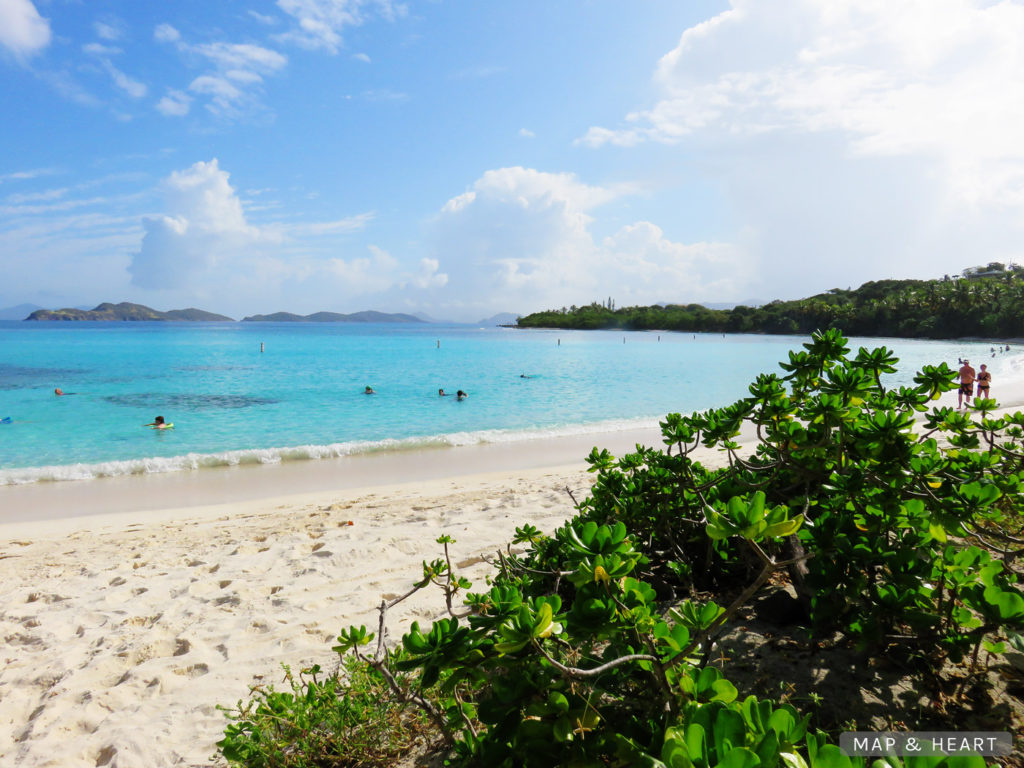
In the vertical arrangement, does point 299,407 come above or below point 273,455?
above

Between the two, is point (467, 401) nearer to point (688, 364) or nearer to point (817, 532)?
point (817, 532)

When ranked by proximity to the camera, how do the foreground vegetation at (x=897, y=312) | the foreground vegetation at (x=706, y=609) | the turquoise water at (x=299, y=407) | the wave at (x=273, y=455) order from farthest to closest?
the foreground vegetation at (x=897, y=312)
the turquoise water at (x=299, y=407)
the wave at (x=273, y=455)
the foreground vegetation at (x=706, y=609)

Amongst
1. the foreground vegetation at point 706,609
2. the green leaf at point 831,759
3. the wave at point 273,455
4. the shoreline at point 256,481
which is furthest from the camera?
the wave at point 273,455

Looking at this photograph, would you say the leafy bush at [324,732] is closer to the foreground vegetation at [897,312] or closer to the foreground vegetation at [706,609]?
the foreground vegetation at [706,609]

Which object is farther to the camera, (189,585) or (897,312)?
(897,312)

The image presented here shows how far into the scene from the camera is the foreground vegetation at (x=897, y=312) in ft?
189

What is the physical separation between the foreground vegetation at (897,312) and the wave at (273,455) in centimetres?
3094

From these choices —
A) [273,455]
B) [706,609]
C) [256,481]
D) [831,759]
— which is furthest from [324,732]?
[273,455]

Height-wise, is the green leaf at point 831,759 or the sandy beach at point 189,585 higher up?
the green leaf at point 831,759

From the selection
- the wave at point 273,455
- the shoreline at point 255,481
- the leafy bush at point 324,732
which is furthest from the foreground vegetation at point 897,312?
the leafy bush at point 324,732

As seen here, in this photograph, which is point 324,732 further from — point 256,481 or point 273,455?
point 273,455

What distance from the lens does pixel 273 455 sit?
11.4 m

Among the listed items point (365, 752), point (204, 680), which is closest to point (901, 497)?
point (365, 752)

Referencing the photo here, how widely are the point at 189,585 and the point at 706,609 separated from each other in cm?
477
